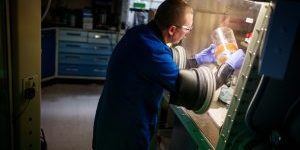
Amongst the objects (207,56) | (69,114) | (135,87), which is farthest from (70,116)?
(135,87)

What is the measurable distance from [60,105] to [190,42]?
7.27 ft

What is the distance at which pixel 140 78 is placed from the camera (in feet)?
4.86

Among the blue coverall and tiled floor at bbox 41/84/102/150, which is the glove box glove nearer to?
the blue coverall

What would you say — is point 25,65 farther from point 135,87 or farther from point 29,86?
point 135,87

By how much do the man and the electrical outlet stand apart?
47cm

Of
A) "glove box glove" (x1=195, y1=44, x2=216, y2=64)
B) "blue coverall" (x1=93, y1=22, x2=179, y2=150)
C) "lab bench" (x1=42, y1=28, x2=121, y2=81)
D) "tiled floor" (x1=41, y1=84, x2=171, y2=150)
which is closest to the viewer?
"blue coverall" (x1=93, y1=22, x2=179, y2=150)

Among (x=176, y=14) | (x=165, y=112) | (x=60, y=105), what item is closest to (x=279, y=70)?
(x=176, y=14)

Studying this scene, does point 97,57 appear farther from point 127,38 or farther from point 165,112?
point 127,38

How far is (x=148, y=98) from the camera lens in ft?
5.05

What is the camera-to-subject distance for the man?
56.4 inches

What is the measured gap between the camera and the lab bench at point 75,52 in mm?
4125

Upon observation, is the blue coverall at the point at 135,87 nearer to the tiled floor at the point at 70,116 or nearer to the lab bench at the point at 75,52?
the tiled floor at the point at 70,116

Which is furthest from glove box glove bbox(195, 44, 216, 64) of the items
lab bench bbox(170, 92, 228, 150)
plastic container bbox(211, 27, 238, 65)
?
lab bench bbox(170, 92, 228, 150)

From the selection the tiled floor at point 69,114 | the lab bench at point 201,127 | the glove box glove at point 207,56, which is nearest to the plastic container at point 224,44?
the glove box glove at point 207,56
